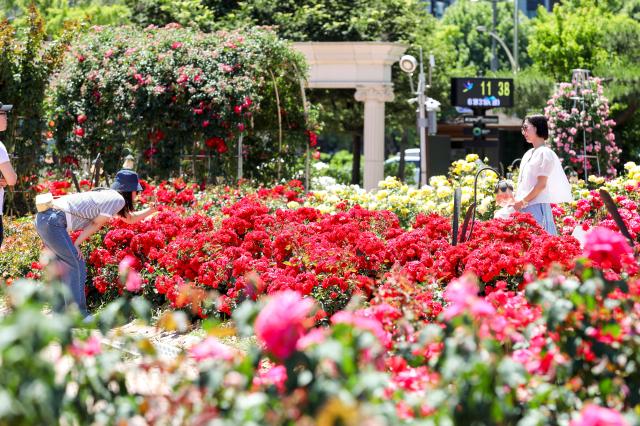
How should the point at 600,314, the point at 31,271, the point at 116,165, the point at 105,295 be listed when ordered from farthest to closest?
the point at 116,165 → the point at 31,271 → the point at 105,295 → the point at 600,314

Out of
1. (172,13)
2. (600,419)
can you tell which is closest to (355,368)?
(600,419)

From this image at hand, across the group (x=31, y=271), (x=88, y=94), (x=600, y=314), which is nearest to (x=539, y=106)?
(x=88, y=94)

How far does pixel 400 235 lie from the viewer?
7.30 metres

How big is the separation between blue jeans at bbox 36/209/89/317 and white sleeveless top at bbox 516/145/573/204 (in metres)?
2.98

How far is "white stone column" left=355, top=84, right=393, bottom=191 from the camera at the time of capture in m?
23.6

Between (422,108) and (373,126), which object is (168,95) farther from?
(373,126)

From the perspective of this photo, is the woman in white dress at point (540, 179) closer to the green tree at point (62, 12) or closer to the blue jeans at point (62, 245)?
the blue jeans at point (62, 245)

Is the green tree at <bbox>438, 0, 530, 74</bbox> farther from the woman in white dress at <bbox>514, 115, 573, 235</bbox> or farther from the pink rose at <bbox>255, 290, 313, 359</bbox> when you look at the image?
the pink rose at <bbox>255, 290, 313, 359</bbox>

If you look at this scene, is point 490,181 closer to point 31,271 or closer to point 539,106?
point 31,271

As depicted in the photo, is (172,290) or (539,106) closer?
(172,290)

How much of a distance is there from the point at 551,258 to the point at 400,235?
1.60m

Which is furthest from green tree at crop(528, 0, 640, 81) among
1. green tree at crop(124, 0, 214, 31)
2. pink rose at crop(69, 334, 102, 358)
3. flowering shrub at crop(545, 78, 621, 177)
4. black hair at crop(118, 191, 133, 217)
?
pink rose at crop(69, 334, 102, 358)

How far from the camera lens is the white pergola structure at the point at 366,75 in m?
23.6

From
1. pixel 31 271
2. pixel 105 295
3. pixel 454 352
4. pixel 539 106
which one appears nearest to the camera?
pixel 454 352
